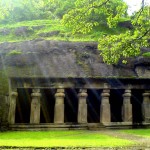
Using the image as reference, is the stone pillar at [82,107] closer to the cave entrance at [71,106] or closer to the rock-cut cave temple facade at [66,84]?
the rock-cut cave temple facade at [66,84]

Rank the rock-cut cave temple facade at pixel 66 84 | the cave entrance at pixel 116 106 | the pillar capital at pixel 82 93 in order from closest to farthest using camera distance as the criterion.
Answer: the rock-cut cave temple facade at pixel 66 84, the pillar capital at pixel 82 93, the cave entrance at pixel 116 106

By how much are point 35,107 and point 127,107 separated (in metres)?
5.61

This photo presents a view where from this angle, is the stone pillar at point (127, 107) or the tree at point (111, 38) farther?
the stone pillar at point (127, 107)

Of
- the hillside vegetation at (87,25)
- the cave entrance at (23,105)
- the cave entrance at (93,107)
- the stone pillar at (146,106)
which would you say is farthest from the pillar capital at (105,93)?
the cave entrance at (23,105)

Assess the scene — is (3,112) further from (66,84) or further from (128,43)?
(128,43)

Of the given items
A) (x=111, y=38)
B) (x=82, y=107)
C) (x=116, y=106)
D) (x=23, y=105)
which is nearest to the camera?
(x=111, y=38)

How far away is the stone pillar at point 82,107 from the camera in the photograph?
17453 mm

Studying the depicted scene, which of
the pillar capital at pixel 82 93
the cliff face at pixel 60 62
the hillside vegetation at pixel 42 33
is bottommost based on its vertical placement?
the pillar capital at pixel 82 93

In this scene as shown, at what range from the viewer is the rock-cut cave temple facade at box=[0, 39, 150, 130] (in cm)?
1716

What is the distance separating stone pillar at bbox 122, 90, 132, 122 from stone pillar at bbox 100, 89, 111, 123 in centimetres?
106

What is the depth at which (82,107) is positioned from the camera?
1778cm

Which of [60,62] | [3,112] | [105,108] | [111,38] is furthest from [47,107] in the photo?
[111,38]

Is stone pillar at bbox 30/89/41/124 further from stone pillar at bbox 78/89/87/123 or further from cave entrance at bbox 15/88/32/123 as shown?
stone pillar at bbox 78/89/87/123

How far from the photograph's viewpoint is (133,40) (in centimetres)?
1144
